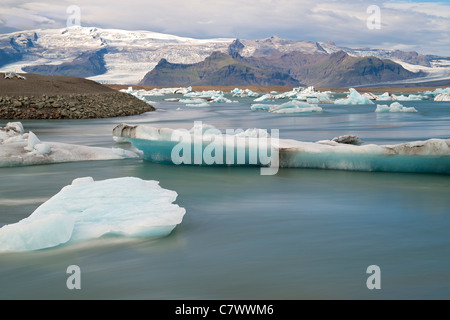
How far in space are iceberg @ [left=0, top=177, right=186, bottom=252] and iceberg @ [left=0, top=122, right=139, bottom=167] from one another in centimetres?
359

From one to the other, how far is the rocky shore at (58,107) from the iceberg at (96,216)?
18348 mm

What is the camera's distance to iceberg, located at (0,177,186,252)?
387 cm

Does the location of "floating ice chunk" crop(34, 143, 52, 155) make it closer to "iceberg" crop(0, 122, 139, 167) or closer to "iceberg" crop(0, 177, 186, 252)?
"iceberg" crop(0, 122, 139, 167)

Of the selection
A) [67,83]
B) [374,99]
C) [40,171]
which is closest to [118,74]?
[374,99]

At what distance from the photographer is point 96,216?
439cm

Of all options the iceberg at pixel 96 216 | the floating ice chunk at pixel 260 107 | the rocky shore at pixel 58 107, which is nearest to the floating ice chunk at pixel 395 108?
the floating ice chunk at pixel 260 107

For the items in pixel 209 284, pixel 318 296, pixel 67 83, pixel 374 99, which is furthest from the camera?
pixel 374 99

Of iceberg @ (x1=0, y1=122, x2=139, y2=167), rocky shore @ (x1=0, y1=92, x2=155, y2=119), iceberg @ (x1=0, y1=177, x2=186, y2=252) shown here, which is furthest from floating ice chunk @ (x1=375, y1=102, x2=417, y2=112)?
iceberg @ (x1=0, y1=177, x2=186, y2=252)

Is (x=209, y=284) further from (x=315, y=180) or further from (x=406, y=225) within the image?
(x=315, y=180)

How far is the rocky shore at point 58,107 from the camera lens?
74.0 feet

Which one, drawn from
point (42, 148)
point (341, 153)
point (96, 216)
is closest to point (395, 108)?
point (341, 153)

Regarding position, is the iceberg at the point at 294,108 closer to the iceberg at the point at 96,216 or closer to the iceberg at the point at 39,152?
the iceberg at the point at 39,152
